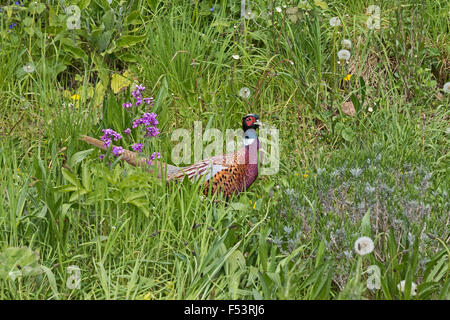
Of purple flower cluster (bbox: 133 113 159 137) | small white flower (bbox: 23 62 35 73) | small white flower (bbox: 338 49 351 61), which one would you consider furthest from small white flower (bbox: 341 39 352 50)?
small white flower (bbox: 23 62 35 73)

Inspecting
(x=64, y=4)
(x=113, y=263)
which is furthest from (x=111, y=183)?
(x=64, y=4)

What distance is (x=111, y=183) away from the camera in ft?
10.5

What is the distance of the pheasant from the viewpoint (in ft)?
12.0

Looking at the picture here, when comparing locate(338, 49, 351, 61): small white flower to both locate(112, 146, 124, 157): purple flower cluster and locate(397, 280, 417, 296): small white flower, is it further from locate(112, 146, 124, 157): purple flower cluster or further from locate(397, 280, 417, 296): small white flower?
locate(397, 280, 417, 296): small white flower

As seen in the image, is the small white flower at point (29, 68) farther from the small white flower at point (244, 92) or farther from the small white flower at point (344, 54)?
the small white flower at point (344, 54)

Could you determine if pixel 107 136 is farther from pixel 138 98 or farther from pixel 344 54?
pixel 344 54

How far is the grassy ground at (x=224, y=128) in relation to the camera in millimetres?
2953

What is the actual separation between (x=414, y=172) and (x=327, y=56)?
179 centimetres

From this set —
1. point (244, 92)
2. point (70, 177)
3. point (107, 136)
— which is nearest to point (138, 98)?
point (107, 136)

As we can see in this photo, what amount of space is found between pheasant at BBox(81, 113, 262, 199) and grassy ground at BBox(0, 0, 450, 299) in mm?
131

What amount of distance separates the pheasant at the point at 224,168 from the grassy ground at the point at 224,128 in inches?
5.2

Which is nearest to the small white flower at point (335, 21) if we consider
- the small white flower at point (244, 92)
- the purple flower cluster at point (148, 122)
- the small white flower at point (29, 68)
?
the small white flower at point (244, 92)

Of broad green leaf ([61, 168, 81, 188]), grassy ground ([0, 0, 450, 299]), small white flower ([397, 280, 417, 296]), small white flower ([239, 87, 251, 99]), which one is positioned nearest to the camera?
small white flower ([397, 280, 417, 296])
